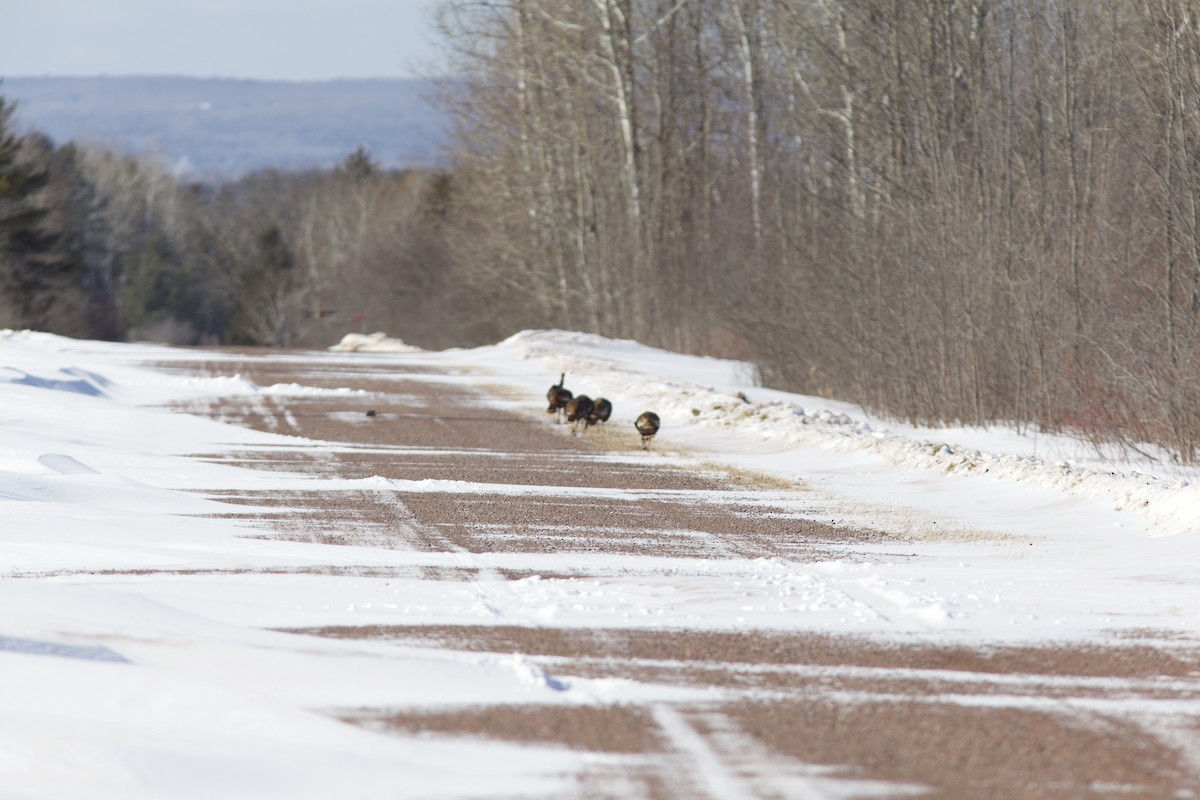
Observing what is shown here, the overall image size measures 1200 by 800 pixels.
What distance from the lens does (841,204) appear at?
23.8 meters

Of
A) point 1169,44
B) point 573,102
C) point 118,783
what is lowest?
point 118,783

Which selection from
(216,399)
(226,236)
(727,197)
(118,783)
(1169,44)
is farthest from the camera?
(226,236)

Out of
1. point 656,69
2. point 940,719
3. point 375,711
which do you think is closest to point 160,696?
point 375,711

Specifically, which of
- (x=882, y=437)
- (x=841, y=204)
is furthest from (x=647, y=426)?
(x=841, y=204)

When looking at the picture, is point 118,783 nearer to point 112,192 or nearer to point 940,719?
point 940,719

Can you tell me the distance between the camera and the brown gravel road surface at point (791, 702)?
4.98 metres

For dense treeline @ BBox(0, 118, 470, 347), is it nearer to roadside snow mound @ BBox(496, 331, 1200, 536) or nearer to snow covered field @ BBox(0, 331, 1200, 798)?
roadside snow mound @ BBox(496, 331, 1200, 536)

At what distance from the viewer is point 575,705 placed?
5.82 m

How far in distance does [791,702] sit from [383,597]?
2.67m

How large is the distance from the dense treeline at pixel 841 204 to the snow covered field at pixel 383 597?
2362mm

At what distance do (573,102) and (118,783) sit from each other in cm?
4002

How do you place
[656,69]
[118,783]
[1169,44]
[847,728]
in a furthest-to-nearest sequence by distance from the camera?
[656,69]
[1169,44]
[847,728]
[118,783]

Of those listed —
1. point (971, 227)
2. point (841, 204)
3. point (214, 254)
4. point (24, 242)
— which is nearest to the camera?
point (971, 227)

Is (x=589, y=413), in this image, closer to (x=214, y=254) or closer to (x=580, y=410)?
(x=580, y=410)
